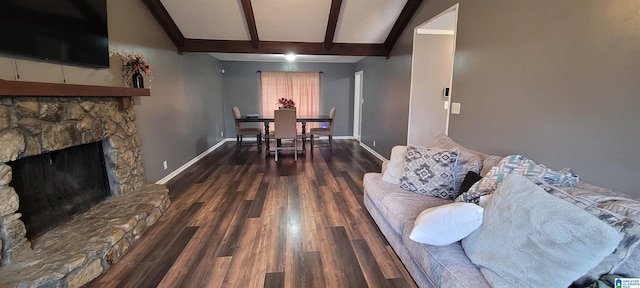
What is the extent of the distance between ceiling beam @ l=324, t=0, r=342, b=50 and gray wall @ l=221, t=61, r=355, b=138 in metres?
2.85

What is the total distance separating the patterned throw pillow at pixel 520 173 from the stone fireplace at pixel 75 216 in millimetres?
2536

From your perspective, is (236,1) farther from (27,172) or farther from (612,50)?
(612,50)

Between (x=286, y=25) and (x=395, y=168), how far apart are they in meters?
2.98

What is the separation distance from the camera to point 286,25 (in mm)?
4301

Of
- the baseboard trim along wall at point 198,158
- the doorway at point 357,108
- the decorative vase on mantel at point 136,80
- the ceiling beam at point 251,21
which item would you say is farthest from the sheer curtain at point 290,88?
the decorative vase on mantel at point 136,80

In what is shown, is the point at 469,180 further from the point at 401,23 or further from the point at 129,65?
the point at 129,65

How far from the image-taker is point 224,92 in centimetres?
738

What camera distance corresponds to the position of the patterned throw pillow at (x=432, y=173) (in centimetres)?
221

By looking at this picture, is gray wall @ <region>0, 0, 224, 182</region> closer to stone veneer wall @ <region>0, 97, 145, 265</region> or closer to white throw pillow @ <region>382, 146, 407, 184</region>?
stone veneer wall @ <region>0, 97, 145, 265</region>

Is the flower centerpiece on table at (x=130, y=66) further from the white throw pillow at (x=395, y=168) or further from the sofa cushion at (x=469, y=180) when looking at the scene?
the sofa cushion at (x=469, y=180)

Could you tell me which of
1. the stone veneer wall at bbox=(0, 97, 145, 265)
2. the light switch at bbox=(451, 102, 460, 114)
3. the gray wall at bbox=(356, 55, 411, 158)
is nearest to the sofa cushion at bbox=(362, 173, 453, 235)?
the light switch at bbox=(451, 102, 460, 114)

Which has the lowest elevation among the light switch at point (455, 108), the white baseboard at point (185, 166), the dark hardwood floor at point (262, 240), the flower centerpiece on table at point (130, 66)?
the dark hardwood floor at point (262, 240)


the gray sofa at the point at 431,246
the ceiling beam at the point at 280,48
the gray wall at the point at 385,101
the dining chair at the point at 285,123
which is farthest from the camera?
the dining chair at the point at 285,123

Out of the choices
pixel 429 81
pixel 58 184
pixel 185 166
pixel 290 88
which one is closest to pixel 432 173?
pixel 429 81
